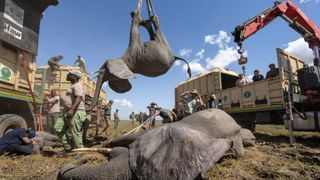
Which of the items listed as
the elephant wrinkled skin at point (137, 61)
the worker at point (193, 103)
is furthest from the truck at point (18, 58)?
the worker at point (193, 103)

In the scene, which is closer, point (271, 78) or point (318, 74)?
point (318, 74)

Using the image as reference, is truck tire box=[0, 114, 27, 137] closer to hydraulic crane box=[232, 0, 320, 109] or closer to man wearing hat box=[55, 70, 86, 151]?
man wearing hat box=[55, 70, 86, 151]

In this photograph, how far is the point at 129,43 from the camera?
5.05 metres

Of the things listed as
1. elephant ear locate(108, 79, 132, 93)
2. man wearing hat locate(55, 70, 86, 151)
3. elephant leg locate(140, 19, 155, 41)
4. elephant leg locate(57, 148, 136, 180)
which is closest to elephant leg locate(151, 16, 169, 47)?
elephant leg locate(140, 19, 155, 41)

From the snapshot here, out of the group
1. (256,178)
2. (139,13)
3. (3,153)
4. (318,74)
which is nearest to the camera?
(256,178)

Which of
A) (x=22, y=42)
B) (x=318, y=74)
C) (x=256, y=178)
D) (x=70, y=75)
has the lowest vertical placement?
(x=256, y=178)

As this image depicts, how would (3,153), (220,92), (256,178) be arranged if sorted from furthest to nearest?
(220,92)
(3,153)
(256,178)

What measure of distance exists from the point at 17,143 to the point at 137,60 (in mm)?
2730

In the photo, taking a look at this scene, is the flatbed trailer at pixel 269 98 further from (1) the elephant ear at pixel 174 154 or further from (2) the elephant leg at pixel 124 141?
(1) the elephant ear at pixel 174 154

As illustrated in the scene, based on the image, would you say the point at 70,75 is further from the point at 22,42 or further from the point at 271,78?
the point at 271,78

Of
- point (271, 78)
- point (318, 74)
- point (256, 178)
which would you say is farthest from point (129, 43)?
point (318, 74)

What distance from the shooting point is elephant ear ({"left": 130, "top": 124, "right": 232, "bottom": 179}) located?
96.2 inches

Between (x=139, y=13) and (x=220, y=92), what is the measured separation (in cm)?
588

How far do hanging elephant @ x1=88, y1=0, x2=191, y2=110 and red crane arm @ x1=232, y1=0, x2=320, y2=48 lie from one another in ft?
14.0
